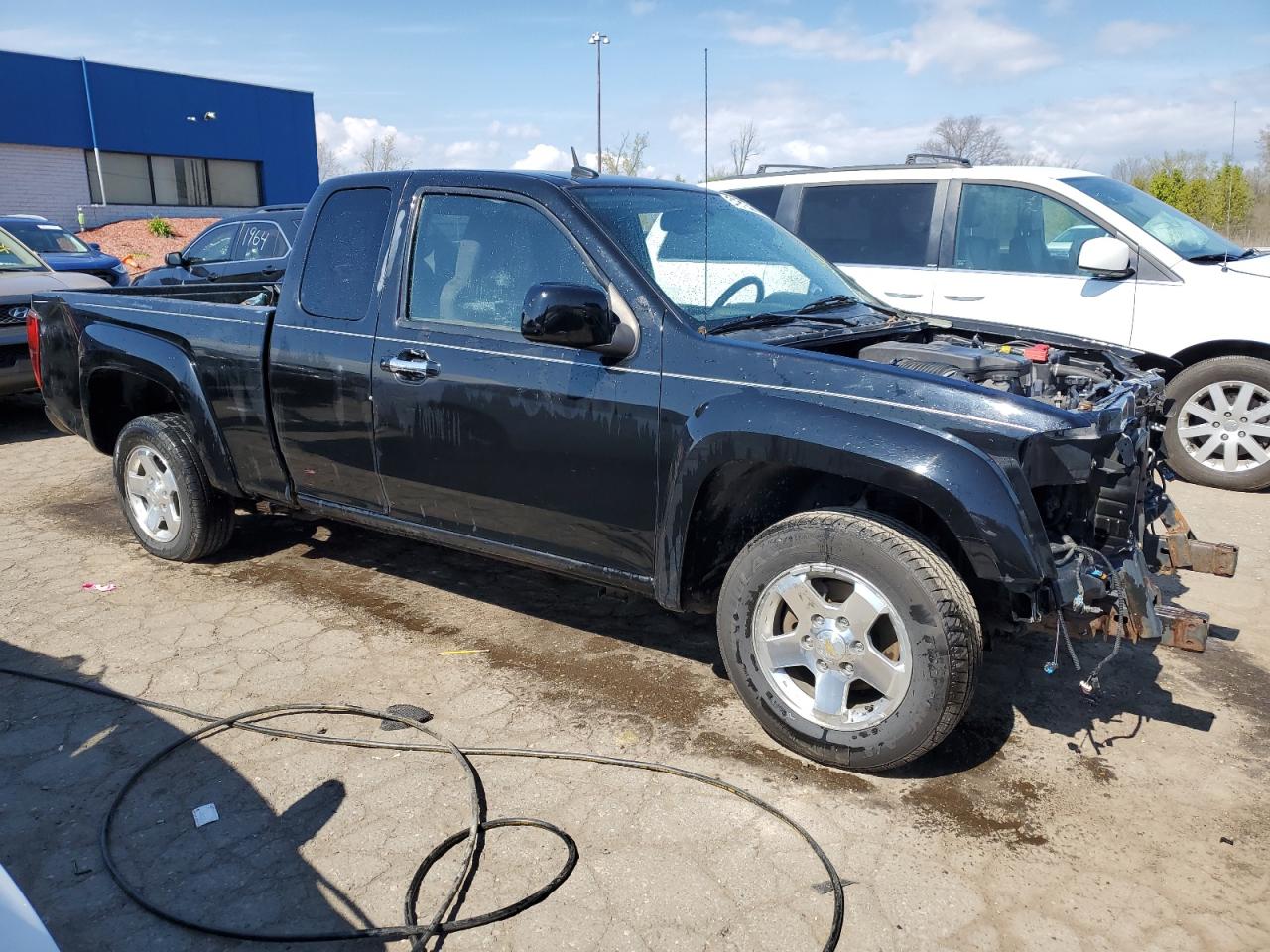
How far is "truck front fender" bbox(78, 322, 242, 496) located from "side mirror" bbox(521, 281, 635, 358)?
7.04 ft

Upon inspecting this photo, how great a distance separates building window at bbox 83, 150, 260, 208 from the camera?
1276 inches

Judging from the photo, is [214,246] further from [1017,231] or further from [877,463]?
[877,463]

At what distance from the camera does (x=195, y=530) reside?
5.25m

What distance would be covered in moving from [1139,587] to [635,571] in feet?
5.50

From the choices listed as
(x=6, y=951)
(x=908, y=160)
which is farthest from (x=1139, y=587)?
(x=908, y=160)

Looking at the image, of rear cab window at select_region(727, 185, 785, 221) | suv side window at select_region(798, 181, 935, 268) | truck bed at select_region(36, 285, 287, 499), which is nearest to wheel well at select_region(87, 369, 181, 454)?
truck bed at select_region(36, 285, 287, 499)

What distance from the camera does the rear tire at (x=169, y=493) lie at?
5.17 metres

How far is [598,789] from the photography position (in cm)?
327

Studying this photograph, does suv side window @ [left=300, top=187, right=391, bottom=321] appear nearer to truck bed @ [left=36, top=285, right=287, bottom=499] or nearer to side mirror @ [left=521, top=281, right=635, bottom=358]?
truck bed @ [left=36, top=285, right=287, bottom=499]

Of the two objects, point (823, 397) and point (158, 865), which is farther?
point (823, 397)

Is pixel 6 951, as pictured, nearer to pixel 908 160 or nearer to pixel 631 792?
pixel 631 792

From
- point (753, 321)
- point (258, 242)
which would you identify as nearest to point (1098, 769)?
point (753, 321)

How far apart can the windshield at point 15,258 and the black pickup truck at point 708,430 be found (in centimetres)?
572

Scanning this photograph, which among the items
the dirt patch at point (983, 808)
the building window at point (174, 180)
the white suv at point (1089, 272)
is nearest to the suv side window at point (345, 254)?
the dirt patch at point (983, 808)
